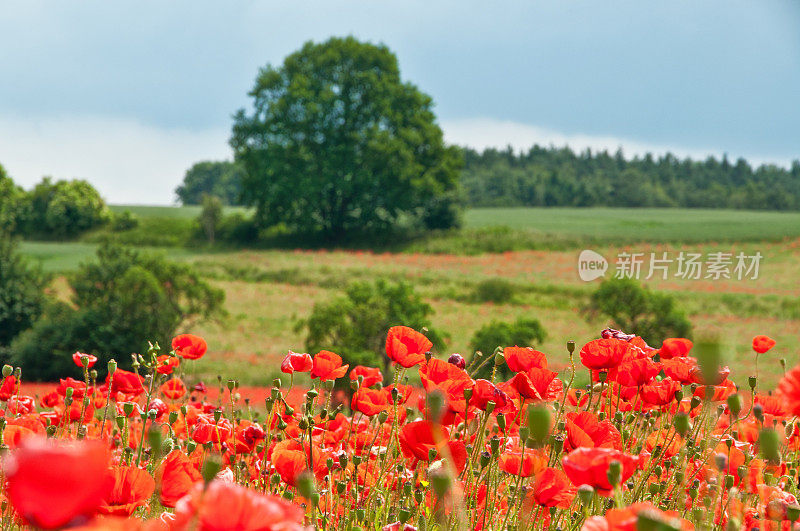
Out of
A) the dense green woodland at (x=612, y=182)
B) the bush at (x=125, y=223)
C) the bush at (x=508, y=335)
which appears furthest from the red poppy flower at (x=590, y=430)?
the dense green woodland at (x=612, y=182)

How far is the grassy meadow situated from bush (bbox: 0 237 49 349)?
3.29 meters

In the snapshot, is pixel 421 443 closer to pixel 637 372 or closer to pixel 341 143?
pixel 637 372

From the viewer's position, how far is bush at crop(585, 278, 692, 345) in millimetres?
11508

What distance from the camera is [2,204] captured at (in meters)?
46.9

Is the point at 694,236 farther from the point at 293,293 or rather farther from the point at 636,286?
the point at 636,286

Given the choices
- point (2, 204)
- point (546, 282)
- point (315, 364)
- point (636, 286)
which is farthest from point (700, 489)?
point (2, 204)

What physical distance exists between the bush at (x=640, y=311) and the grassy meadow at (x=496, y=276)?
0.57 m

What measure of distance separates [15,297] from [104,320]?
2785 millimetres

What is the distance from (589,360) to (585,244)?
29.9 m

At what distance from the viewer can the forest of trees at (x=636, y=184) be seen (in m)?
65.8

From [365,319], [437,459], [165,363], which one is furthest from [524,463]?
Answer: [365,319]

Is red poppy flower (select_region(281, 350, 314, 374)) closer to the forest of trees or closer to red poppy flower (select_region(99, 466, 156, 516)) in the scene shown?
red poppy flower (select_region(99, 466, 156, 516))

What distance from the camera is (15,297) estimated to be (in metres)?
A: 14.0

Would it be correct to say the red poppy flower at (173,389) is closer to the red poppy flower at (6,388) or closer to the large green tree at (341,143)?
the red poppy flower at (6,388)
